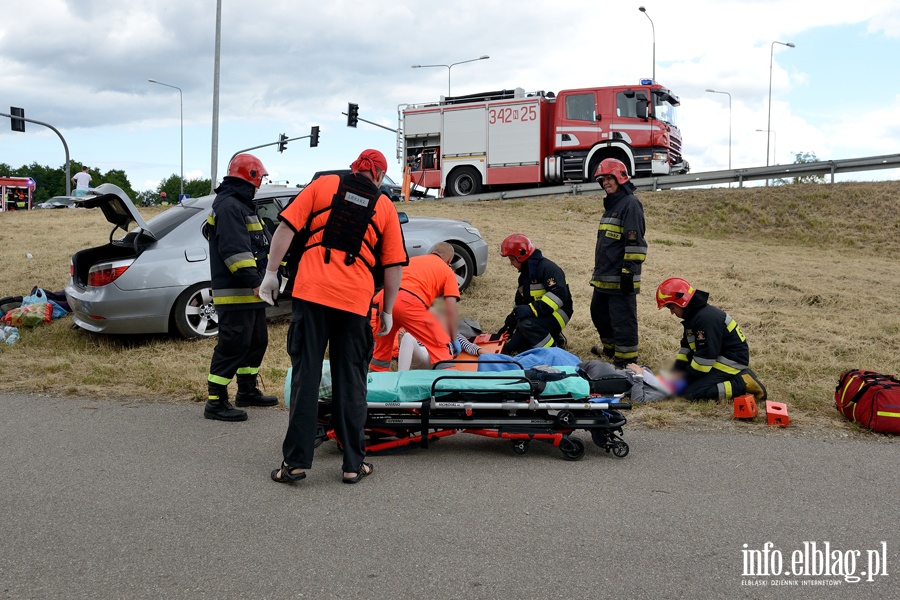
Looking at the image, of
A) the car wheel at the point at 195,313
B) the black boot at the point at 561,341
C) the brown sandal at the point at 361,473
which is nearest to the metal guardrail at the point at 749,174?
the black boot at the point at 561,341

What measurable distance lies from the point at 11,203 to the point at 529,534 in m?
46.2

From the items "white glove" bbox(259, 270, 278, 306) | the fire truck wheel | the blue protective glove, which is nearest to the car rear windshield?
the blue protective glove

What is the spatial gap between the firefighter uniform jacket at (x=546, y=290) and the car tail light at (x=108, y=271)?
12.9 feet

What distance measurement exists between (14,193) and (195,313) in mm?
41003

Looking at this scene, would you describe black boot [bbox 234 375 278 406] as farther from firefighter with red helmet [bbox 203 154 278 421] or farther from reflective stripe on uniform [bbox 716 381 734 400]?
reflective stripe on uniform [bbox 716 381 734 400]

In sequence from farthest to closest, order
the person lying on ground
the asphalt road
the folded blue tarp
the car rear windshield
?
1. the car rear windshield
2. the folded blue tarp
3. the person lying on ground
4. the asphalt road

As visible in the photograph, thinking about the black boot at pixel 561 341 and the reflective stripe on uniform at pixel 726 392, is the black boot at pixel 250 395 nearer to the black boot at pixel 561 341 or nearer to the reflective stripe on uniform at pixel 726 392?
the black boot at pixel 561 341

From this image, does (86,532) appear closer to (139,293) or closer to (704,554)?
(704,554)

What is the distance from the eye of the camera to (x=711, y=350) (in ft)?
20.9

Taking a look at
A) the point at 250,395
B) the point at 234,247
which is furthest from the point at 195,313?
the point at 234,247

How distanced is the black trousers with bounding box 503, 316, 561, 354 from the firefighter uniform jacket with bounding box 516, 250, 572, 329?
0.19 feet

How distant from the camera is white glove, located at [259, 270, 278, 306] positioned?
448 centimetres

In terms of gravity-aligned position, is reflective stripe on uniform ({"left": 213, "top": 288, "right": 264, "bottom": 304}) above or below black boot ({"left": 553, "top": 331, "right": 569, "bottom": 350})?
above

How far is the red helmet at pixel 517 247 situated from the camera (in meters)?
7.44
